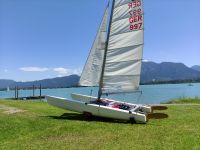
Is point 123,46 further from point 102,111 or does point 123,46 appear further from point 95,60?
point 102,111

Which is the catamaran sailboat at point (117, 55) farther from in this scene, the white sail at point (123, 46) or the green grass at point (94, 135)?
the green grass at point (94, 135)

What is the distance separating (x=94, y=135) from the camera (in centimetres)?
1379

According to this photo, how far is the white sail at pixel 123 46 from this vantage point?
19797 millimetres

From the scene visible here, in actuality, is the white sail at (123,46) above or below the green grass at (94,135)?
above

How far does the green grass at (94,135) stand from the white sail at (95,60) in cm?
297

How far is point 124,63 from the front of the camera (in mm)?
19953

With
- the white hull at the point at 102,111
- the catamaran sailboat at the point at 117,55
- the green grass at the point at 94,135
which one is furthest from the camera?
the catamaran sailboat at the point at 117,55

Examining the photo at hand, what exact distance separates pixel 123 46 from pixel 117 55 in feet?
2.01

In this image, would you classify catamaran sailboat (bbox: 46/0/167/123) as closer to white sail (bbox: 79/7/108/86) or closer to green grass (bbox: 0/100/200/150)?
white sail (bbox: 79/7/108/86)

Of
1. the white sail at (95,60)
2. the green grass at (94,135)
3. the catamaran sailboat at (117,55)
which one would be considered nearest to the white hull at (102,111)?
the catamaran sailboat at (117,55)

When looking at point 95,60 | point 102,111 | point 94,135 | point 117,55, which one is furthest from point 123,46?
point 94,135

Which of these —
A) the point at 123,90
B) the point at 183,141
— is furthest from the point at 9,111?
the point at 183,141

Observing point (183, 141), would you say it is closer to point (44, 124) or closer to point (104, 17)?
point (44, 124)

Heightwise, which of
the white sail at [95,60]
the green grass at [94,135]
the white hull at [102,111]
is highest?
the white sail at [95,60]
